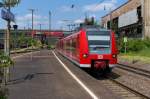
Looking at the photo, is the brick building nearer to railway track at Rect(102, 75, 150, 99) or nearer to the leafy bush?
the leafy bush

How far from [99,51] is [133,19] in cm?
5865

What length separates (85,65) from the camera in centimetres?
2675

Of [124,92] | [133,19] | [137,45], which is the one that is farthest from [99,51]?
[133,19]

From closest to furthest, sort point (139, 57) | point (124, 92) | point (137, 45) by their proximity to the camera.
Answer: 1. point (124, 92)
2. point (139, 57)
3. point (137, 45)

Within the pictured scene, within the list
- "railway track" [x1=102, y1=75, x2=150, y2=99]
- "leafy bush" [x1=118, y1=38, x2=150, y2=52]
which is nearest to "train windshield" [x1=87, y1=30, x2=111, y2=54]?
"railway track" [x1=102, y1=75, x2=150, y2=99]

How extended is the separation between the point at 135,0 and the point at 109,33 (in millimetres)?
59423

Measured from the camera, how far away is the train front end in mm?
26578

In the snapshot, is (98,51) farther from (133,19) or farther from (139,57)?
(133,19)

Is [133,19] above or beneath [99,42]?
above

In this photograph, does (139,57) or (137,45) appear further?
(137,45)

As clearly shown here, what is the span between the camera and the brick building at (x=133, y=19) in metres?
78.0

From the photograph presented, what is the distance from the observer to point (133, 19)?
277ft

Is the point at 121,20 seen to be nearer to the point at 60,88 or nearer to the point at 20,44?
the point at 20,44

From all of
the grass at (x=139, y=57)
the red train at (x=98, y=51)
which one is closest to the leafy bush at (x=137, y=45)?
the grass at (x=139, y=57)
